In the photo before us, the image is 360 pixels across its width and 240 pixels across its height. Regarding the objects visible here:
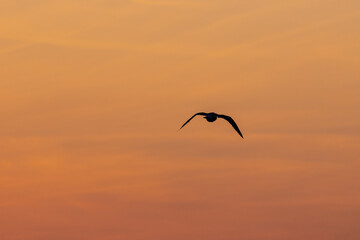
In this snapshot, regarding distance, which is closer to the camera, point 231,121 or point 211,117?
point 211,117

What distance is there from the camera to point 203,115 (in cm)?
11462

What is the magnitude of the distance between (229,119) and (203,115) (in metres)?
11.6

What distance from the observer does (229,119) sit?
12538 centimetres

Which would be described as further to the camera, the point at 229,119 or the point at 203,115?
the point at 229,119

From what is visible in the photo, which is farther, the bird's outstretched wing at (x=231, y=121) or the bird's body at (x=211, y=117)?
the bird's outstretched wing at (x=231, y=121)

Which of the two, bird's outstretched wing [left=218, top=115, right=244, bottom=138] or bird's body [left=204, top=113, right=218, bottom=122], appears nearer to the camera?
bird's body [left=204, top=113, right=218, bottom=122]

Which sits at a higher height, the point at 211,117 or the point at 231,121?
the point at 231,121
